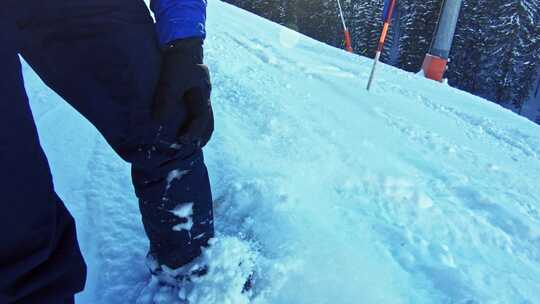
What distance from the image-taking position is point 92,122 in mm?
1217

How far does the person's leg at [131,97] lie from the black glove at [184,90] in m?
0.02

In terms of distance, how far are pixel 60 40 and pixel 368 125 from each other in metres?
2.81

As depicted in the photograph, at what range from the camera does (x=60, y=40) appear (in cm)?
110

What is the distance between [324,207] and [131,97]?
3.99 ft

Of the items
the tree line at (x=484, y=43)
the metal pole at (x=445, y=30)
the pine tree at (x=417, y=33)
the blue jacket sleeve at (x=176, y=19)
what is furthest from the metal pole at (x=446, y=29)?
the pine tree at (x=417, y=33)

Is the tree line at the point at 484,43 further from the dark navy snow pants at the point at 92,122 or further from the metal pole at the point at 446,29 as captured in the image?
the dark navy snow pants at the point at 92,122

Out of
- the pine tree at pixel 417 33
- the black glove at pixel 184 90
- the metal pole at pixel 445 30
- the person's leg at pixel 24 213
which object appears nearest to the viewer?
the person's leg at pixel 24 213

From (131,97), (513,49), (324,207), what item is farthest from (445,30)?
(513,49)

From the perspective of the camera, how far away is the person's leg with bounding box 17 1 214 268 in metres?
1.11

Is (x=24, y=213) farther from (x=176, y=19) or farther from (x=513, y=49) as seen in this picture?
(x=513, y=49)

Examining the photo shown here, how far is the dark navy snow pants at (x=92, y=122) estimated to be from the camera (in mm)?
859

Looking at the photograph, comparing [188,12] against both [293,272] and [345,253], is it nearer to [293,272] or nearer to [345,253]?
[293,272]

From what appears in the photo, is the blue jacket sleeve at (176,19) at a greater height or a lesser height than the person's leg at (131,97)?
greater

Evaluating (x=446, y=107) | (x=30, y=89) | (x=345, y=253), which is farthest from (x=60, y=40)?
(x=446, y=107)
